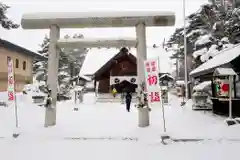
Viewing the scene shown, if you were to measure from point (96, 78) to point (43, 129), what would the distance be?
19666 millimetres

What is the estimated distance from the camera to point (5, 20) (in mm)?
29875

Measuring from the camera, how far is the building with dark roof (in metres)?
24.9

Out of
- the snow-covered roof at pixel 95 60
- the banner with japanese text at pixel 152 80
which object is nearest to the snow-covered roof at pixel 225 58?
the banner with japanese text at pixel 152 80

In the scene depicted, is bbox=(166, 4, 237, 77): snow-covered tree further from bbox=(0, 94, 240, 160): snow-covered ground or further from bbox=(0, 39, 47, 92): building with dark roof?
bbox=(0, 39, 47, 92): building with dark roof

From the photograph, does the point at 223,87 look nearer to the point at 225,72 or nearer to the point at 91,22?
the point at 225,72

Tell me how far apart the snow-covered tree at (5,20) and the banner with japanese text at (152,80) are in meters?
23.8

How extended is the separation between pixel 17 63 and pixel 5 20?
18.4 ft

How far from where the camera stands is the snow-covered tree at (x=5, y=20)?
28477 millimetres

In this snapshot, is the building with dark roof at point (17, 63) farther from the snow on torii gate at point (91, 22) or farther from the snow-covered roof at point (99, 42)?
the snow-covered roof at point (99, 42)

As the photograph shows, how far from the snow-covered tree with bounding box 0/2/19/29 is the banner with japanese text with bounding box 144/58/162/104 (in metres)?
23.8

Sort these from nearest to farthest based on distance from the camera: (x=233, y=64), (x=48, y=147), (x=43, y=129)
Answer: (x=48, y=147) < (x=43, y=129) < (x=233, y=64)

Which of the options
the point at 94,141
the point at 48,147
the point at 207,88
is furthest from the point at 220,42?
the point at 48,147

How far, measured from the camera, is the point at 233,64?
12.3 m

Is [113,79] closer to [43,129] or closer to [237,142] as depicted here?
[43,129]
